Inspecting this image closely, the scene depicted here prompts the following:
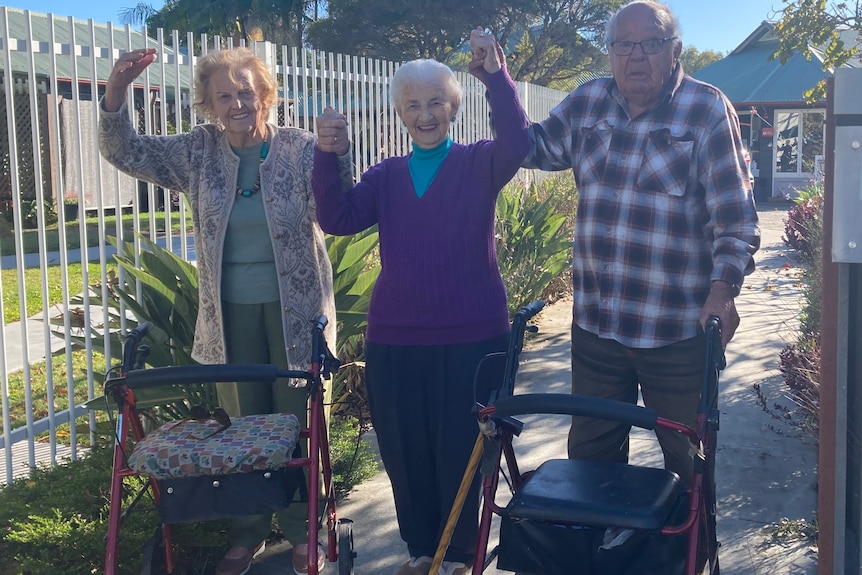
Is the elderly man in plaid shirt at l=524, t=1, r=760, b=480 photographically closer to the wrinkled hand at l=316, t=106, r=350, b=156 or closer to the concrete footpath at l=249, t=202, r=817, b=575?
the wrinkled hand at l=316, t=106, r=350, b=156

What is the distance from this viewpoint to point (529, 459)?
4.83m

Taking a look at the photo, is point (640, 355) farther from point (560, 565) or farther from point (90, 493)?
point (90, 493)

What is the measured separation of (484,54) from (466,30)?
30.5m

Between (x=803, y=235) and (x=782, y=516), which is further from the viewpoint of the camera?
(x=803, y=235)

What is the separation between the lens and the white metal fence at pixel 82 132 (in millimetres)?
4289

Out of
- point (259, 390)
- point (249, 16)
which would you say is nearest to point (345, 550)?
point (259, 390)

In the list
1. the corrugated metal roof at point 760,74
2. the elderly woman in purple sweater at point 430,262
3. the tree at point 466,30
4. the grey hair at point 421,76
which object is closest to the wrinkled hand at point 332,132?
the elderly woman in purple sweater at point 430,262

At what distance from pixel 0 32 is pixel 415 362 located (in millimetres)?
2584

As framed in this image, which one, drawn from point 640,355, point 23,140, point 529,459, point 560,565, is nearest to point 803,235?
point 529,459

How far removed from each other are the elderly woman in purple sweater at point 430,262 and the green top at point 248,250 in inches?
11.4

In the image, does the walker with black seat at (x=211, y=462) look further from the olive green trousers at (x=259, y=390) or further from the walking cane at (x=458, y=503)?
the olive green trousers at (x=259, y=390)

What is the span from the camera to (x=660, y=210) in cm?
290

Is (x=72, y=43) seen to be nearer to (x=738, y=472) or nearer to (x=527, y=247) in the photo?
(x=738, y=472)

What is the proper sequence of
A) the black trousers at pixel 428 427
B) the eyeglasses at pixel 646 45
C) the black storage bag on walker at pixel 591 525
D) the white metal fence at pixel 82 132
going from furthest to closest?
the white metal fence at pixel 82 132 → the black trousers at pixel 428 427 → the eyeglasses at pixel 646 45 → the black storage bag on walker at pixel 591 525
